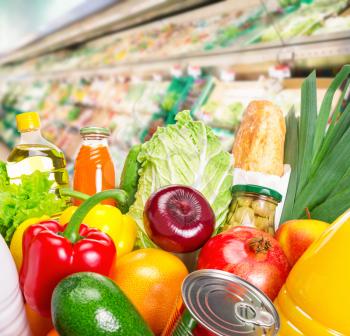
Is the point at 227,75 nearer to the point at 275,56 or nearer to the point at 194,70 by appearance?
the point at 194,70

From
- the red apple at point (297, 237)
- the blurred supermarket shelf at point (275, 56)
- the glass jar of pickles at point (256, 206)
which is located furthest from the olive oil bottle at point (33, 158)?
the blurred supermarket shelf at point (275, 56)

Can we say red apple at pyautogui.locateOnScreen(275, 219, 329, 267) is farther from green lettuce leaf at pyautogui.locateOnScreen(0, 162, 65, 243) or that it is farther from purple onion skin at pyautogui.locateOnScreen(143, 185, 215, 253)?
green lettuce leaf at pyautogui.locateOnScreen(0, 162, 65, 243)

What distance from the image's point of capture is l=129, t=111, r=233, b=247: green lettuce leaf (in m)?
1.20

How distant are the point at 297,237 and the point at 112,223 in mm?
470

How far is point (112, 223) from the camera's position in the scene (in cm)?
104

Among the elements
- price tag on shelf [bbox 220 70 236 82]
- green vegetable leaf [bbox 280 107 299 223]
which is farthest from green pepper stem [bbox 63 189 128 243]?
price tag on shelf [bbox 220 70 236 82]

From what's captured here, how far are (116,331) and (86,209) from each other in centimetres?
29

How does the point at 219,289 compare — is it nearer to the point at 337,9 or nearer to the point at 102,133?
the point at 102,133

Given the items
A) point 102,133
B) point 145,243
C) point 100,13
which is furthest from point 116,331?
point 100,13

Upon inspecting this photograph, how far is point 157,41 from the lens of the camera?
463cm

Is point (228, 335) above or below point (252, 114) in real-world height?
below

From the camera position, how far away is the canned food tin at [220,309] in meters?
0.57

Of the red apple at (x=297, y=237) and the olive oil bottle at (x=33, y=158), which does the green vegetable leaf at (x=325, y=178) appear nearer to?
the red apple at (x=297, y=237)

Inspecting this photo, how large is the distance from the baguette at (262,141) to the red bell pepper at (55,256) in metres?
0.59
